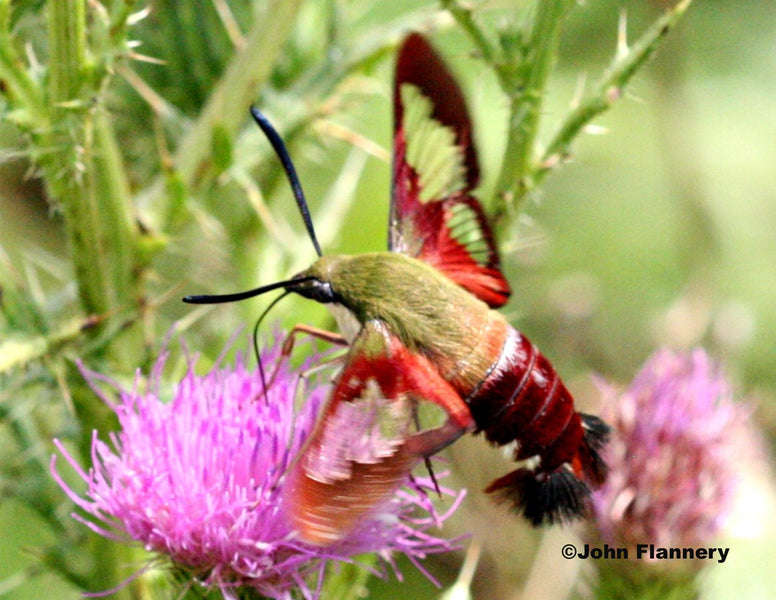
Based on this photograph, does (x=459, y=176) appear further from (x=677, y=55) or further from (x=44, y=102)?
(x=677, y=55)

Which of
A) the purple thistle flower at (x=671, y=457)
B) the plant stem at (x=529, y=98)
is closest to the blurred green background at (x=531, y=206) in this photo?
the plant stem at (x=529, y=98)

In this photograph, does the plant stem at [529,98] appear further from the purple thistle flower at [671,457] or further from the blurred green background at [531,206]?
the purple thistle flower at [671,457]

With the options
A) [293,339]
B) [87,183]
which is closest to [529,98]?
[293,339]

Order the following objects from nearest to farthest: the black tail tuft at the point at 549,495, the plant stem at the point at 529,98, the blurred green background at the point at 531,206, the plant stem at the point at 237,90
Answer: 1. the black tail tuft at the point at 549,495
2. the plant stem at the point at 529,98
3. the plant stem at the point at 237,90
4. the blurred green background at the point at 531,206

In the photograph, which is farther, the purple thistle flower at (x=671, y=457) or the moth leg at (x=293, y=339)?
the purple thistle flower at (x=671, y=457)

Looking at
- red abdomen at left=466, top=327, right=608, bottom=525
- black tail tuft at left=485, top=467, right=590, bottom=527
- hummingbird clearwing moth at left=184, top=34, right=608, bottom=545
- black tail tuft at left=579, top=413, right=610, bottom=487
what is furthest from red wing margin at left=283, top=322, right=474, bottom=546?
black tail tuft at left=579, top=413, right=610, bottom=487

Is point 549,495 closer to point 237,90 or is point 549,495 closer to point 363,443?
point 363,443

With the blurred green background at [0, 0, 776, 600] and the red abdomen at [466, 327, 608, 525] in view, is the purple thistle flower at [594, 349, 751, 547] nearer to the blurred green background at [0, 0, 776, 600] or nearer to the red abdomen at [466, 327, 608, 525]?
the blurred green background at [0, 0, 776, 600]
